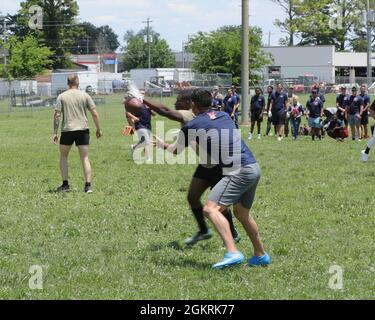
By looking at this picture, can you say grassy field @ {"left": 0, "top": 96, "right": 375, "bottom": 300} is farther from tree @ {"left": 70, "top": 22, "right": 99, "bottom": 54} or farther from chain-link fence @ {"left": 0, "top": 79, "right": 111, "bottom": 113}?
tree @ {"left": 70, "top": 22, "right": 99, "bottom": 54}

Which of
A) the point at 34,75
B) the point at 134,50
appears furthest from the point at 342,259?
the point at 134,50

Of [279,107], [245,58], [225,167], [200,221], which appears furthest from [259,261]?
[245,58]

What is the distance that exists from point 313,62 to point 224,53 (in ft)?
100

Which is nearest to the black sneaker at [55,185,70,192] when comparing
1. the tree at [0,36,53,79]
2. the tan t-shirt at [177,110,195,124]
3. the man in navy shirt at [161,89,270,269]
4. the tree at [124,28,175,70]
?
the tan t-shirt at [177,110,195,124]

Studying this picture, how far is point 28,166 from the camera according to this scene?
15.3 m

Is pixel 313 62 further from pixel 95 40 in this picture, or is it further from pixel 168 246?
pixel 95 40

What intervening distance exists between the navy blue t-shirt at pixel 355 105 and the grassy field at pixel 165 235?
6.92 meters

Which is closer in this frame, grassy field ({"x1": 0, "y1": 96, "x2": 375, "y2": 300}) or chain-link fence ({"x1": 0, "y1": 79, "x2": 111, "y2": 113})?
grassy field ({"x1": 0, "y1": 96, "x2": 375, "y2": 300})

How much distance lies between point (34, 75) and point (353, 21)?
3704cm

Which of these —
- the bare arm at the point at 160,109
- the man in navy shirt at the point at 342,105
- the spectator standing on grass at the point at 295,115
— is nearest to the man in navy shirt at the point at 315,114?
the spectator standing on grass at the point at 295,115

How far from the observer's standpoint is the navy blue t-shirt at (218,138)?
6.85 metres

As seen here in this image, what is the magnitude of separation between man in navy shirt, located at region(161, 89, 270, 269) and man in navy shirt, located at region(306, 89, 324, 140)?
1513cm

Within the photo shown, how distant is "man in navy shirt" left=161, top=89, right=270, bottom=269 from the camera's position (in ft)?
22.4

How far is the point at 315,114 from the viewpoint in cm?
2175
